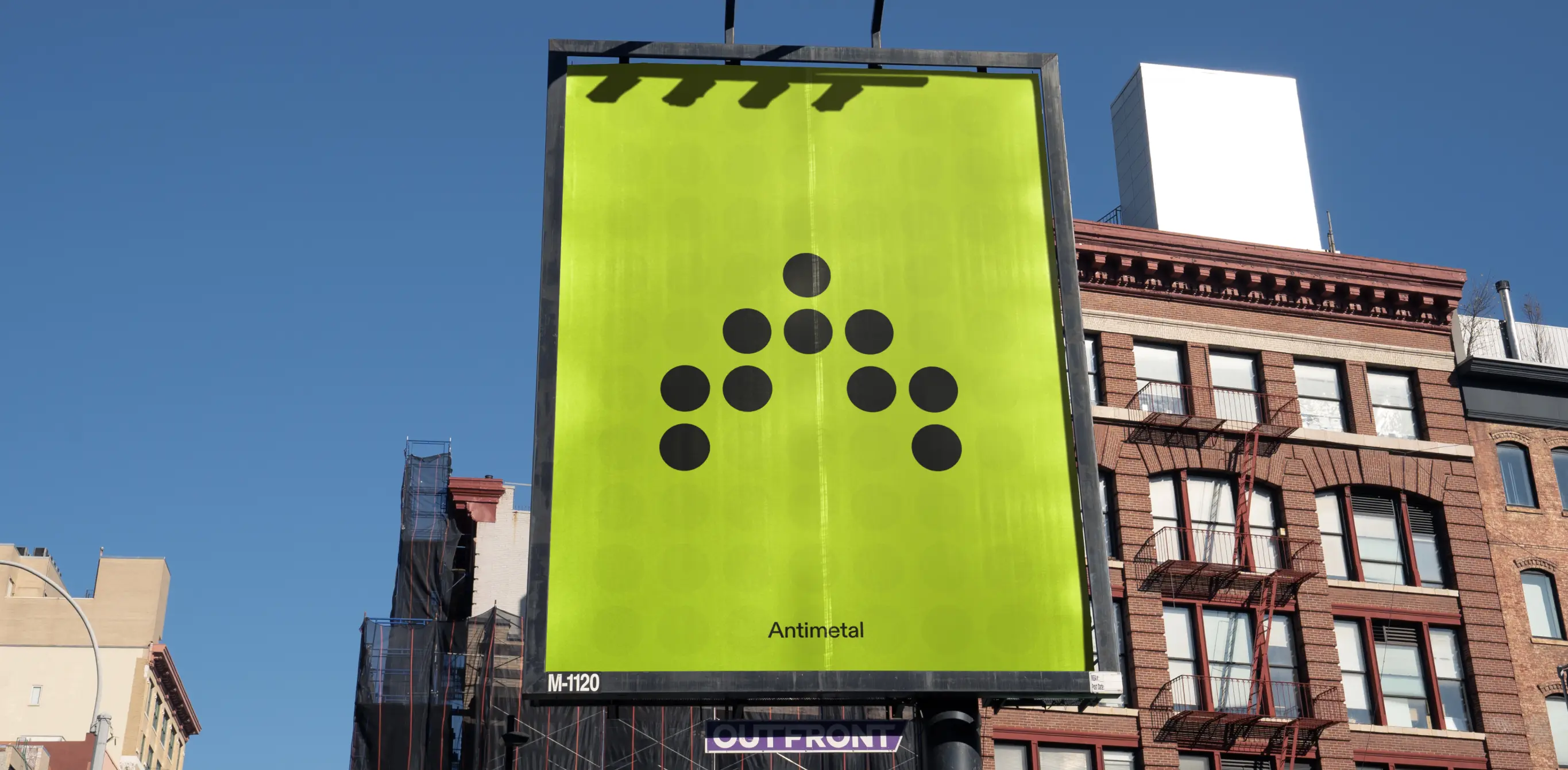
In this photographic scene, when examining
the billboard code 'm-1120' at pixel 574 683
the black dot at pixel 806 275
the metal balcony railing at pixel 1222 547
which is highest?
the metal balcony railing at pixel 1222 547

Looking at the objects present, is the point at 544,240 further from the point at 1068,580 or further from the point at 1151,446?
the point at 1151,446

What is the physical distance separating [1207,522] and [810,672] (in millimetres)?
24688

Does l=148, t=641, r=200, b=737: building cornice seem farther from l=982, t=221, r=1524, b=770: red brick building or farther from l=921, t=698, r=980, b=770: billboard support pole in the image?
l=921, t=698, r=980, b=770: billboard support pole

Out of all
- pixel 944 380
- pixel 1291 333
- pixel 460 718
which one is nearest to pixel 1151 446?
pixel 1291 333

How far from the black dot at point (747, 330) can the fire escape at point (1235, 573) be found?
71.2ft

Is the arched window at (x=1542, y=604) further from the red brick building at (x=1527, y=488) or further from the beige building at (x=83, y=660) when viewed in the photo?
the beige building at (x=83, y=660)

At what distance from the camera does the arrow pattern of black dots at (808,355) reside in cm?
1647

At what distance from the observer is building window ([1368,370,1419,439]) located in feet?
133

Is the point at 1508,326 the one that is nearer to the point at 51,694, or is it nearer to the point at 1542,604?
the point at 1542,604

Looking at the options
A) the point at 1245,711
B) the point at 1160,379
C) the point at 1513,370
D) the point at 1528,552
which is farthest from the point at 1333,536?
the point at 1513,370

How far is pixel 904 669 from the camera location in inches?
614

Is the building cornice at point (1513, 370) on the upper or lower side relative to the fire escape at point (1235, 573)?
upper

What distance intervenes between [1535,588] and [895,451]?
29.2 metres

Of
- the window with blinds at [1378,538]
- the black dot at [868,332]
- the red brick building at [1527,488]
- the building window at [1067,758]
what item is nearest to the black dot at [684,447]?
the black dot at [868,332]
